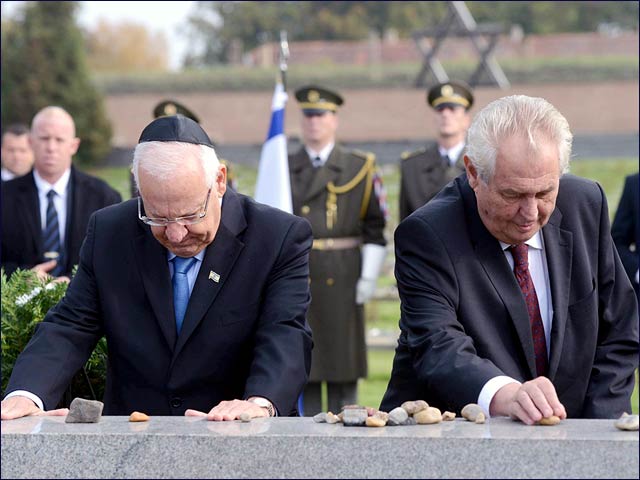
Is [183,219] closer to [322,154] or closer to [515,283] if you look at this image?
[515,283]

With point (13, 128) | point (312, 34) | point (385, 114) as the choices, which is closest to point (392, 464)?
point (13, 128)

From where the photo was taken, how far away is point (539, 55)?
32875 millimetres

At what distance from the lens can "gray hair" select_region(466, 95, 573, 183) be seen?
10.8ft

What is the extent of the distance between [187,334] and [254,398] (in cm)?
37

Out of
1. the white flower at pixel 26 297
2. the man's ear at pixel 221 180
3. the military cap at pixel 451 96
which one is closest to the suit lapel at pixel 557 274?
the man's ear at pixel 221 180

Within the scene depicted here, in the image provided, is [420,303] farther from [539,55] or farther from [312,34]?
[312,34]

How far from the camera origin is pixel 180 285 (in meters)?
3.97

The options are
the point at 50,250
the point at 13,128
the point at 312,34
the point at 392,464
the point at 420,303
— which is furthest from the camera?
the point at 312,34

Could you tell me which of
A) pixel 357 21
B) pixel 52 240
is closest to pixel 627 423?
pixel 52 240

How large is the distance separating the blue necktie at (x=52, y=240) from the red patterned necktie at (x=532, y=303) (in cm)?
456

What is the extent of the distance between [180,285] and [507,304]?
1073 millimetres

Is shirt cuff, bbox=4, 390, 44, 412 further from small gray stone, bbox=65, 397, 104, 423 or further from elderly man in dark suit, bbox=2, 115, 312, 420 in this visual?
small gray stone, bbox=65, 397, 104, 423

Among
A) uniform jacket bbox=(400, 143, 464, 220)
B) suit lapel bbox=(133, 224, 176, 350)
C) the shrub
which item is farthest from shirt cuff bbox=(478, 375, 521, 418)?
uniform jacket bbox=(400, 143, 464, 220)

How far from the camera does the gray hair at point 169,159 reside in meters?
3.55
